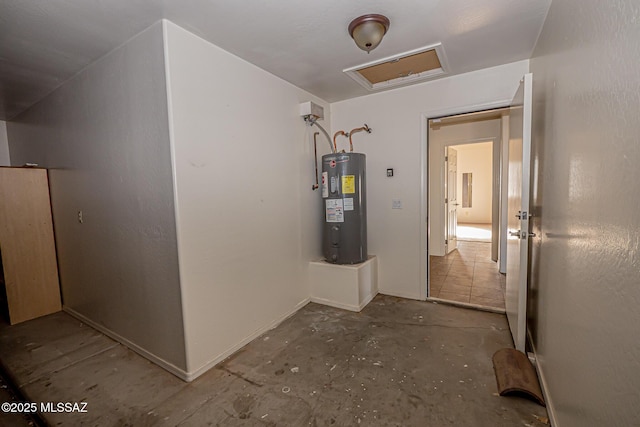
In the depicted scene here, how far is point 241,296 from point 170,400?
2.63ft

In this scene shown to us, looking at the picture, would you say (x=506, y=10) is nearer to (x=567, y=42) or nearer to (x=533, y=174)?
(x=567, y=42)

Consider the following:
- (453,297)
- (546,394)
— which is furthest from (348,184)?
(546,394)

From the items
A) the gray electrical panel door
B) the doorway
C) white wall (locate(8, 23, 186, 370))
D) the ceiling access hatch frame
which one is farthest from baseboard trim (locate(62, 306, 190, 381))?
the ceiling access hatch frame

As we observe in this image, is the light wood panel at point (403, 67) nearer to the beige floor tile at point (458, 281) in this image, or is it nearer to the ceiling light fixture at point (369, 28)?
the ceiling light fixture at point (369, 28)

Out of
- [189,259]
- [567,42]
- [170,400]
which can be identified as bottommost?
[170,400]

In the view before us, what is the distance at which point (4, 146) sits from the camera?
375 centimetres

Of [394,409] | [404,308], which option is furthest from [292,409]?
[404,308]

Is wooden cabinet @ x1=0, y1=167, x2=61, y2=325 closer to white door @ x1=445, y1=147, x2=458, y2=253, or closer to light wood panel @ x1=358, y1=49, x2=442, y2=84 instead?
light wood panel @ x1=358, y1=49, x2=442, y2=84

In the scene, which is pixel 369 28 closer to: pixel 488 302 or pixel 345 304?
pixel 345 304

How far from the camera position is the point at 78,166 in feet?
8.69

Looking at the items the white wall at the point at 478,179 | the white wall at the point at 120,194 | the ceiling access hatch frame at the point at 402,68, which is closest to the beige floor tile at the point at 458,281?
the ceiling access hatch frame at the point at 402,68

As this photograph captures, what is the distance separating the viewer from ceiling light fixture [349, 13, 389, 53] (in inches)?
70.9

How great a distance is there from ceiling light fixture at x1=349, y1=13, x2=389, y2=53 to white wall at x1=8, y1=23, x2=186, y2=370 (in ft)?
4.15

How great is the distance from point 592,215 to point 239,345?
2366mm
